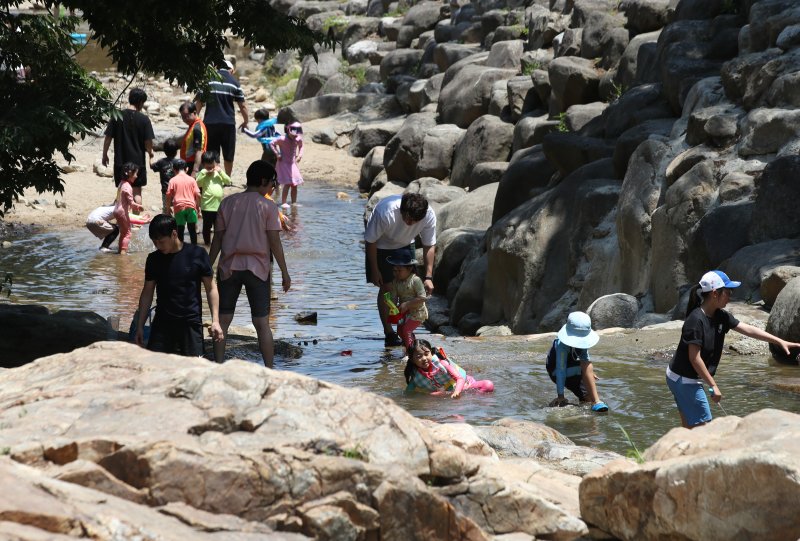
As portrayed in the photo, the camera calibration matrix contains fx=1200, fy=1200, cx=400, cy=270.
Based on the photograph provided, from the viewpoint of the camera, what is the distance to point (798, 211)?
1027cm

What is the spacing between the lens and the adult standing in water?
1503 centimetres

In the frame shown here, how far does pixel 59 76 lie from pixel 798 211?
614cm

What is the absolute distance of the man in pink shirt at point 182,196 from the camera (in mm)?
13758

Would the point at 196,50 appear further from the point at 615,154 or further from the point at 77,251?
the point at 77,251

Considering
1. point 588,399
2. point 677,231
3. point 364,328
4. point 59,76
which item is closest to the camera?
point 588,399

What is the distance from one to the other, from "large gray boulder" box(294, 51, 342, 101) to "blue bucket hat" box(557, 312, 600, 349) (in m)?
23.8

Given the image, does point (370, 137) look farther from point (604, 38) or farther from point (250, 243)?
point (250, 243)

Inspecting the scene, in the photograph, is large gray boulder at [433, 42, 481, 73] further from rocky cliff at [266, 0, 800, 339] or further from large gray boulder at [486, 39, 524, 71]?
rocky cliff at [266, 0, 800, 339]

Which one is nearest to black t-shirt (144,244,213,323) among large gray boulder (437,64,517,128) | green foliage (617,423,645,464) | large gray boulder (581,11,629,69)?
green foliage (617,423,645,464)

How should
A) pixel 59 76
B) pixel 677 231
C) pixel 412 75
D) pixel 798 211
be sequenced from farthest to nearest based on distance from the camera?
pixel 412 75, pixel 677 231, pixel 798 211, pixel 59 76

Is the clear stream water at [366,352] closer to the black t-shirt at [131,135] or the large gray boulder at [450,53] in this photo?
the black t-shirt at [131,135]

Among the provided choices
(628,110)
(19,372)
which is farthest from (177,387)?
(628,110)

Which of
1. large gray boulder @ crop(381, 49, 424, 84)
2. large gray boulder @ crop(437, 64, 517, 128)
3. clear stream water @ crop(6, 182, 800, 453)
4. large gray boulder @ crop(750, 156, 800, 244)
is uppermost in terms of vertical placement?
large gray boulder @ crop(381, 49, 424, 84)

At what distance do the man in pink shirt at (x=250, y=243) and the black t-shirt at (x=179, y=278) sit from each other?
801mm
